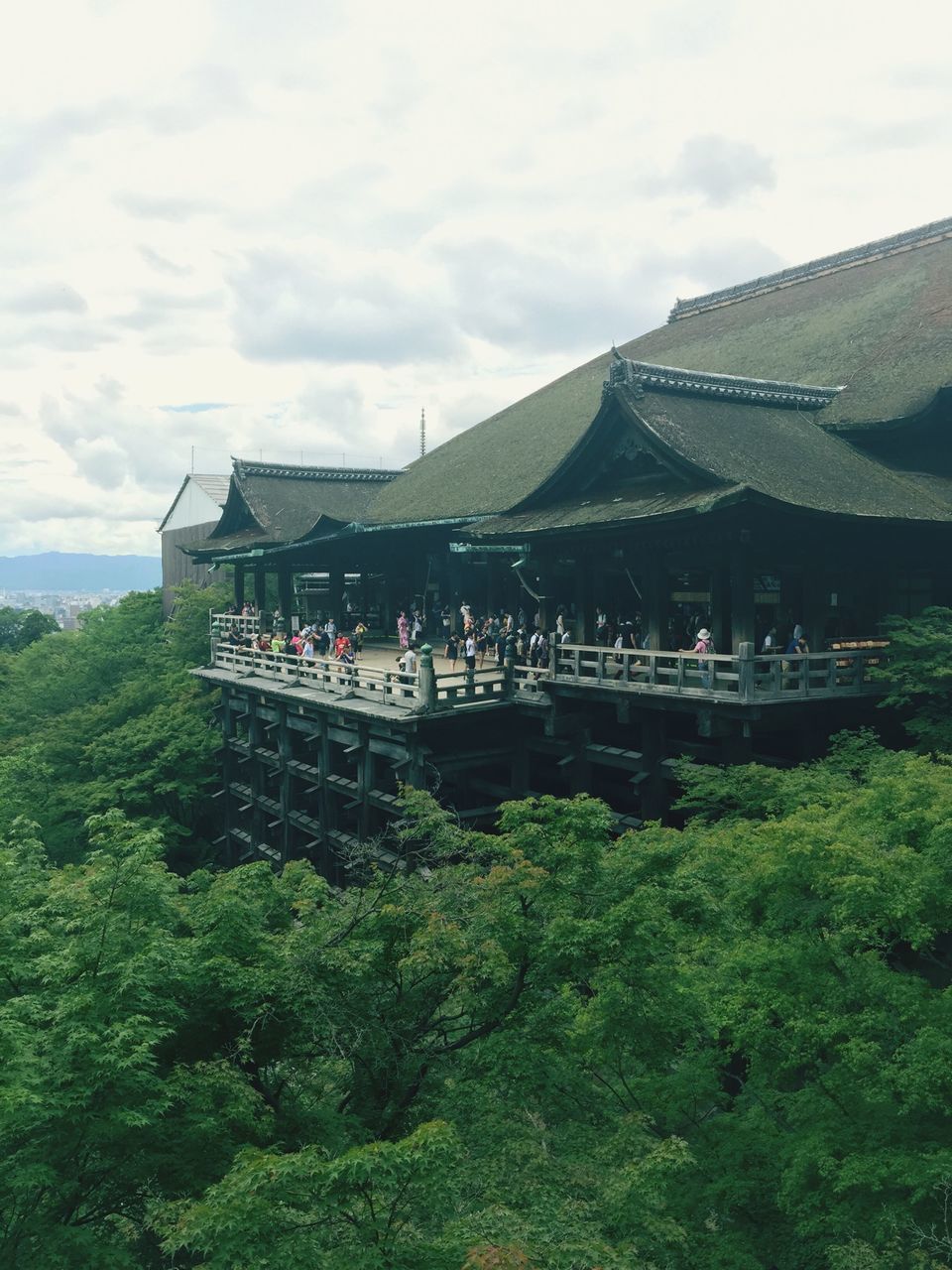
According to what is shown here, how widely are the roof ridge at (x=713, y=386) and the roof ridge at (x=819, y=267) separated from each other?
890cm

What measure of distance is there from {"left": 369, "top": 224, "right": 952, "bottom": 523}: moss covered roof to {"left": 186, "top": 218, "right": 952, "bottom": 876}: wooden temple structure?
0.36 ft

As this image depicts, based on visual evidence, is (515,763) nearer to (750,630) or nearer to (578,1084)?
(750,630)

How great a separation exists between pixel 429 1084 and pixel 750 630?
10717 mm

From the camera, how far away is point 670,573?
22047mm

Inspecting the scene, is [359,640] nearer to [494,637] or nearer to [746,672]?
[494,637]

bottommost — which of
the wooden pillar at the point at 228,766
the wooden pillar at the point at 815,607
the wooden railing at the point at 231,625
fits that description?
the wooden pillar at the point at 228,766

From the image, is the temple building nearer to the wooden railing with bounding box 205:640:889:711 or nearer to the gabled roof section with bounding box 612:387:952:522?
the wooden railing with bounding box 205:640:889:711

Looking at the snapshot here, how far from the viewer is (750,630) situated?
18.3 m

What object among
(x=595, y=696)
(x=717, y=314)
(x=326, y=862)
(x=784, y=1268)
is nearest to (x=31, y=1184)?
(x=784, y=1268)

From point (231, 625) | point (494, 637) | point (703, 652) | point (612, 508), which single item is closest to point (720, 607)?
point (703, 652)

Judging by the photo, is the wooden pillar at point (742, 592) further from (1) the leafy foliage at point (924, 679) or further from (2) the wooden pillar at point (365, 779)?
(2) the wooden pillar at point (365, 779)

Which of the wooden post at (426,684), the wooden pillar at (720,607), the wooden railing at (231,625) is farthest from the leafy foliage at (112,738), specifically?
the wooden pillar at (720,607)

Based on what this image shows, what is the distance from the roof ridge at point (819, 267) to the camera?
1201 inches

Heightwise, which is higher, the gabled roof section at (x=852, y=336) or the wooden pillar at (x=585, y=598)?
the gabled roof section at (x=852, y=336)
